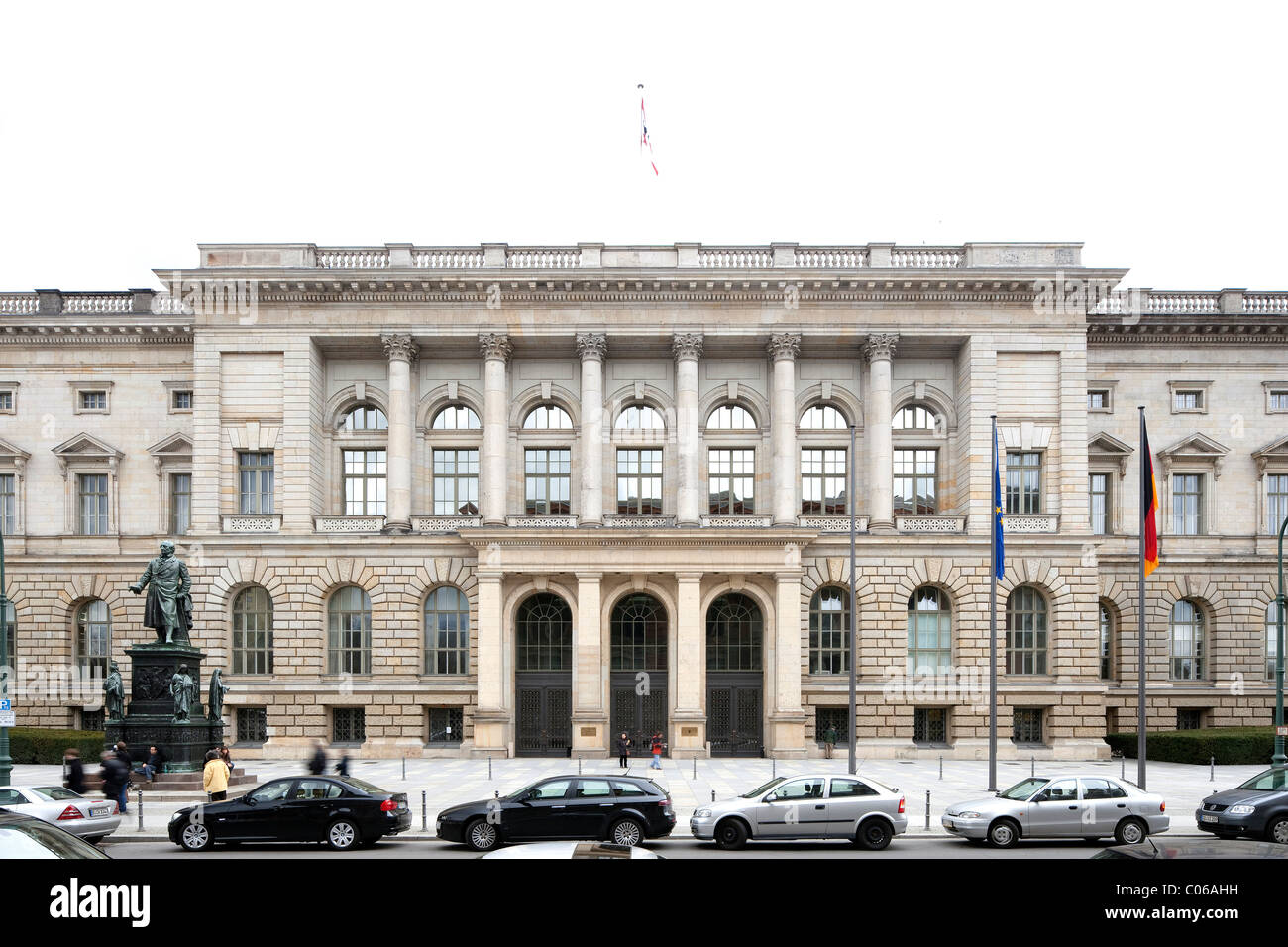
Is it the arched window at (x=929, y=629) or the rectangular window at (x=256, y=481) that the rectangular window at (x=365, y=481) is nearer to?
the rectangular window at (x=256, y=481)

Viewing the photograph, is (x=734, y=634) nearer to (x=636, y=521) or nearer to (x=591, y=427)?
(x=636, y=521)

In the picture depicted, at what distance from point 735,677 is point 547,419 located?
47.0 ft

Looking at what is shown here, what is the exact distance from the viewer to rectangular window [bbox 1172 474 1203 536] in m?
50.9

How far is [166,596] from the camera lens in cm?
3105

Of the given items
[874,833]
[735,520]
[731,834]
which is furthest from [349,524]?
[874,833]

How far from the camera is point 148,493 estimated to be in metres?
51.0

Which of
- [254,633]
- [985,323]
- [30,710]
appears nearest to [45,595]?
[30,710]

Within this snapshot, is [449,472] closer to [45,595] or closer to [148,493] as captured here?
[148,493]

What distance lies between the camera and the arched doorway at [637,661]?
46594mm

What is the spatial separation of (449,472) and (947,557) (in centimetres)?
2238

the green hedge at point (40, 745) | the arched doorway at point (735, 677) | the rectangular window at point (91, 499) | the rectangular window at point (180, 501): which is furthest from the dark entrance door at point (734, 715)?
the rectangular window at point (91, 499)

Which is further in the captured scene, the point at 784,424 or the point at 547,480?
the point at 547,480

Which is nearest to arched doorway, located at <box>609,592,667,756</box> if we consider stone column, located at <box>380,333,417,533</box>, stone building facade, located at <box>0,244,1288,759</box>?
stone building facade, located at <box>0,244,1288,759</box>

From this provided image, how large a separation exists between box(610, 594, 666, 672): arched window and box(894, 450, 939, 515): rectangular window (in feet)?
39.2
